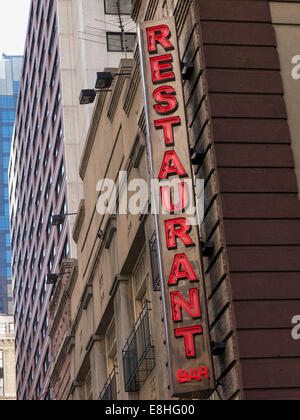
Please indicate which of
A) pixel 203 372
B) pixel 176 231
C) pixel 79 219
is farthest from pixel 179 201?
pixel 79 219

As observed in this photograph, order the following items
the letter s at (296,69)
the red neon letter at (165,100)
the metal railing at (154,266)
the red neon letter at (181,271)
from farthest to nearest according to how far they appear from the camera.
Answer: the metal railing at (154,266), the letter s at (296,69), the red neon letter at (165,100), the red neon letter at (181,271)

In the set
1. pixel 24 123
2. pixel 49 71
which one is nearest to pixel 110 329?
pixel 49 71

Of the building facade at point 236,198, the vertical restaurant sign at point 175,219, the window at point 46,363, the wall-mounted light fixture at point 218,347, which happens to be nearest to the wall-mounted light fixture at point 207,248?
the building facade at point 236,198

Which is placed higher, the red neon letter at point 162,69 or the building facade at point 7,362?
the building facade at point 7,362

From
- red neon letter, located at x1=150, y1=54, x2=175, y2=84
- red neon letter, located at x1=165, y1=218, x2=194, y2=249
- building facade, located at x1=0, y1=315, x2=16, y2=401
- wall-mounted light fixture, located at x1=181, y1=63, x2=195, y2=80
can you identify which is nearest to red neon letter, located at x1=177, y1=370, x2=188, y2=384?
red neon letter, located at x1=165, y1=218, x2=194, y2=249

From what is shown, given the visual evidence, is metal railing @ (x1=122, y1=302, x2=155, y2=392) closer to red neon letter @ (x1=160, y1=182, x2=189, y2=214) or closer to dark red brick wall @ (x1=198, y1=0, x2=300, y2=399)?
red neon letter @ (x1=160, y1=182, x2=189, y2=214)

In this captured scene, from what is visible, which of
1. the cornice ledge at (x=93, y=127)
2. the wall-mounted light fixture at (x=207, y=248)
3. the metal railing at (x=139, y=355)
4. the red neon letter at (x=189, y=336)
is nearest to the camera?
the red neon letter at (x=189, y=336)

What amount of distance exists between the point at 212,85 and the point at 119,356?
35.4 ft

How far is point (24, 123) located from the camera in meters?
95.1

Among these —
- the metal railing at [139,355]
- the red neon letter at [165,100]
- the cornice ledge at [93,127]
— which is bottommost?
the metal railing at [139,355]

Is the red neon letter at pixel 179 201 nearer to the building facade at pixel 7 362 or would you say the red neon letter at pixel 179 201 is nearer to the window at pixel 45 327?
the window at pixel 45 327

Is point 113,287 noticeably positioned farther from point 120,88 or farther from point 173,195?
point 173,195

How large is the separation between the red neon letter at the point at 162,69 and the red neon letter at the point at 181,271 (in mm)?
4529

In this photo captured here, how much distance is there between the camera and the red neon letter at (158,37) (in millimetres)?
22766
